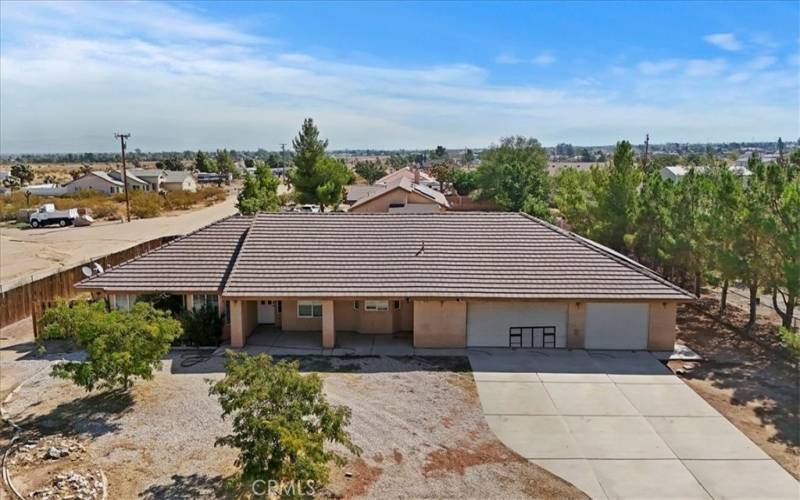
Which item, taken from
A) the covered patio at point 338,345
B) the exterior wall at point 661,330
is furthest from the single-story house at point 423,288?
Answer: the covered patio at point 338,345

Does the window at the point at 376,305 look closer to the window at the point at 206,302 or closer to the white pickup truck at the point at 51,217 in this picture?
the window at the point at 206,302

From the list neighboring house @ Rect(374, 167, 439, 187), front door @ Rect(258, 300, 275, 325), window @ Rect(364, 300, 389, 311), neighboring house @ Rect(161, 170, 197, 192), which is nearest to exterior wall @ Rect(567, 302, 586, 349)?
window @ Rect(364, 300, 389, 311)

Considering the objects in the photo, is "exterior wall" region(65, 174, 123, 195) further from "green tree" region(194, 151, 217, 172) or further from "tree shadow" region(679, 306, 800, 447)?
"tree shadow" region(679, 306, 800, 447)

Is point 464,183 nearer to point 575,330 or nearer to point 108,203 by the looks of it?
point 108,203

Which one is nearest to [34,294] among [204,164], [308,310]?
[308,310]

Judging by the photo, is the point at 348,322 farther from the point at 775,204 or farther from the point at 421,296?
the point at 775,204

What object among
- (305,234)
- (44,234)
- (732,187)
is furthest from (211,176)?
(732,187)
